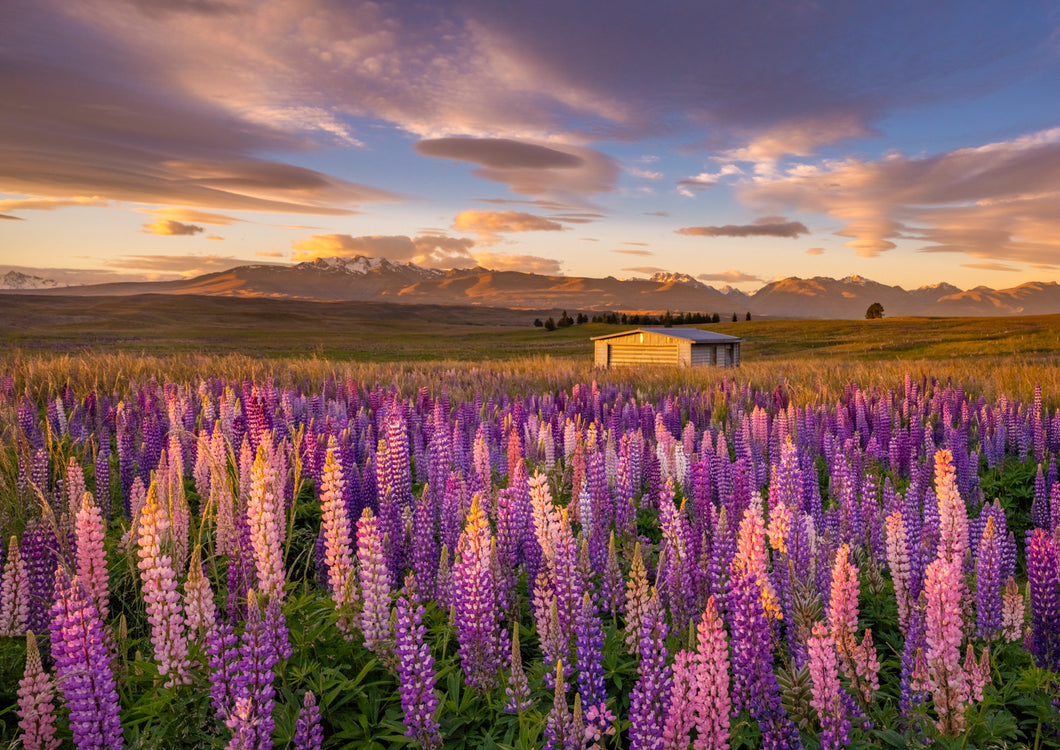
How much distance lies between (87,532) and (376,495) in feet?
8.90

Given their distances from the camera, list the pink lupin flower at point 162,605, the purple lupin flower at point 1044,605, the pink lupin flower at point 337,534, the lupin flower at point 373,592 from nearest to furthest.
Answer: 1. the pink lupin flower at point 162,605
2. the lupin flower at point 373,592
3. the pink lupin flower at point 337,534
4. the purple lupin flower at point 1044,605

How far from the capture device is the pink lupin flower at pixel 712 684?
2.37 meters

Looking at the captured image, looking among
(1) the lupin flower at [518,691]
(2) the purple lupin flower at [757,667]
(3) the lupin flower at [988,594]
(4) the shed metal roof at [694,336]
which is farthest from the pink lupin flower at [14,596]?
(4) the shed metal roof at [694,336]

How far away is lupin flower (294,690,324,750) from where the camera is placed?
266 cm

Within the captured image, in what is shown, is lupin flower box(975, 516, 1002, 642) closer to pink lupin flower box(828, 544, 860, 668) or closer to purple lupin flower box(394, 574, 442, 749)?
pink lupin flower box(828, 544, 860, 668)

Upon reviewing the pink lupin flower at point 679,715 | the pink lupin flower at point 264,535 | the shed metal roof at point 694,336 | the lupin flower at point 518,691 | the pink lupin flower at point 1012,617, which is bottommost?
the pink lupin flower at point 1012,617

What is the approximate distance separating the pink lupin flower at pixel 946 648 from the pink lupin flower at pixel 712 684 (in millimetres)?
1075

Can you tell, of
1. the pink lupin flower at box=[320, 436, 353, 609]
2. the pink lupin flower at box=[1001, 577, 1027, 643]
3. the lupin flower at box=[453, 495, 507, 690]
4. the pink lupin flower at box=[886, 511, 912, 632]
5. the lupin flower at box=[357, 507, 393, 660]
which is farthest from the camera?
the pink lupin flower at box=[886, 511, 912, 632]

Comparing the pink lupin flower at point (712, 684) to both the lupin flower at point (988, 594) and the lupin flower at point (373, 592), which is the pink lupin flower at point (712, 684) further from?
the lupin flower at point (988, 594)

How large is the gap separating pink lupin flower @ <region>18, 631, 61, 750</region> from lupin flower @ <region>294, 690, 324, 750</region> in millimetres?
976

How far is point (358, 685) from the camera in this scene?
3.42 m

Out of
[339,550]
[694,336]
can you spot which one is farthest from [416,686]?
[694,336]

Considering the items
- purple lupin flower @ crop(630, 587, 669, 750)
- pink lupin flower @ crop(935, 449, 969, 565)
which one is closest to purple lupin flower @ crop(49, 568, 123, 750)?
purple lupin flower @ crop(630, 587, 669, 750)

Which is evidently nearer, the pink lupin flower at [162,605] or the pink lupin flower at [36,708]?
the pink lupin flower at [36,708]
